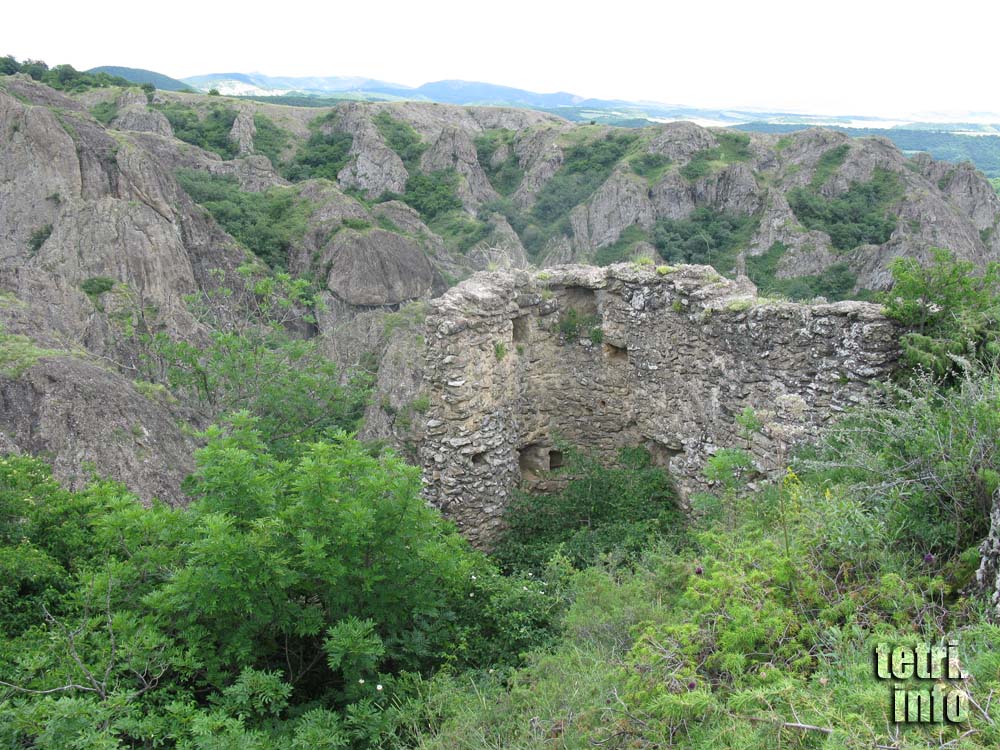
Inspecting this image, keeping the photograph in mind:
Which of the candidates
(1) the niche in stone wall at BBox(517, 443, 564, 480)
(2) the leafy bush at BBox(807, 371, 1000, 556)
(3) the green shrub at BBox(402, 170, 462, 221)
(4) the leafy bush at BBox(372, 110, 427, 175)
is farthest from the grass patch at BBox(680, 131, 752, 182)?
(2) the leafy bush at BBox(807, 371, 1000, 556)

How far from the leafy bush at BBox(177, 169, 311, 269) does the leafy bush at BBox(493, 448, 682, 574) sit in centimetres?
3740

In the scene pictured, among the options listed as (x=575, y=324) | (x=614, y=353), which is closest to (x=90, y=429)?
(x=575, y=324)

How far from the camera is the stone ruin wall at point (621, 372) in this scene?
6.88m

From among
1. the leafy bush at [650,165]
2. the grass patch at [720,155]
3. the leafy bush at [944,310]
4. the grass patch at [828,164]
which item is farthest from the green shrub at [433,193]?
the leafy bush at [944,310]

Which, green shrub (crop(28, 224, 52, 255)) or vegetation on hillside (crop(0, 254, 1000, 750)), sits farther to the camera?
green shrub (crop(28, 224, 52, 255))

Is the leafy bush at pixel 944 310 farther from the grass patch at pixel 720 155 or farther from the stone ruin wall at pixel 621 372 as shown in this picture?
the grass patch at pixel 720 155

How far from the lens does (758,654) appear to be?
11.4 ft

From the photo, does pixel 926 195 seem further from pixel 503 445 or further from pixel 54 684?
pixel 54 684

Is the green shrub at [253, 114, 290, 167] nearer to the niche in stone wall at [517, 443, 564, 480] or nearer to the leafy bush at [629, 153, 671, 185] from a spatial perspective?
the leafy bush at [629, 153, 671, 185]

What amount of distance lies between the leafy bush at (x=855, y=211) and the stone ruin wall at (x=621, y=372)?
51904 mm

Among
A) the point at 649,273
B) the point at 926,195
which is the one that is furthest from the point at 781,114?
the point at 649,273

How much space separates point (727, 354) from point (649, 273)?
153 cm

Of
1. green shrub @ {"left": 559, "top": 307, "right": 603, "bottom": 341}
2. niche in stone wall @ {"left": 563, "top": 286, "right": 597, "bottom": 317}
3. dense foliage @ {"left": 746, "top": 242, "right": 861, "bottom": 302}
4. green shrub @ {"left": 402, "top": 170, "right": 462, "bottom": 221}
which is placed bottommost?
dense foliage @ {"left": 746, "top": 242, "right": 861, "bottom": 302}

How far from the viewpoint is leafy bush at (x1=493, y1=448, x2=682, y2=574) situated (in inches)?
308
